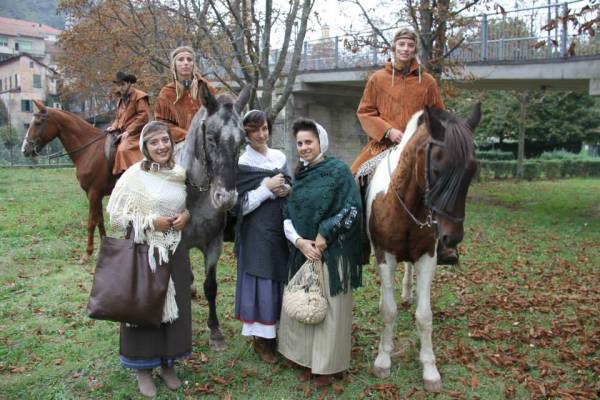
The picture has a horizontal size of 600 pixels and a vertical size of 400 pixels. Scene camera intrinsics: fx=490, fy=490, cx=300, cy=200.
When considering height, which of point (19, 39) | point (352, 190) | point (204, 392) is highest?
point (19, 39)

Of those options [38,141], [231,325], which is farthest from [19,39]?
[231,325]

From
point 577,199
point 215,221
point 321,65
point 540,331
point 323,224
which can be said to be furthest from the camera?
point 321,65

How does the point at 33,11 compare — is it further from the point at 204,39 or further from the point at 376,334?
the point at 376,334

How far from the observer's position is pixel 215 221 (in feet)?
13.7

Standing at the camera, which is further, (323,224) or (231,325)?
(231,325)

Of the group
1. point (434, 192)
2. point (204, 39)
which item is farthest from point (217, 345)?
point (204, 39)

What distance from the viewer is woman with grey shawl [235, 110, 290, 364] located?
385 centimetres

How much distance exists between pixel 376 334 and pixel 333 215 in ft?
5.83

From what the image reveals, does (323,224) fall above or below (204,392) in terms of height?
above

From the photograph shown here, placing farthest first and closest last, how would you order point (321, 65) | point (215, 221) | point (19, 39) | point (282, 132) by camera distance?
point (19, 39) → point (282, 132) → point (321, 65) → point (215, 221)

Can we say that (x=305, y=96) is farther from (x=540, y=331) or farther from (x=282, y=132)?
(x=540, y=331)

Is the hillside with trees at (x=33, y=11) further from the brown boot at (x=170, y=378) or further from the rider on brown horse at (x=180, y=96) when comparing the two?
the brown boot at (x=170, y=378)

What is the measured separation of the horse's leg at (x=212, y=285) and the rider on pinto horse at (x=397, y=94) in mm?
1432

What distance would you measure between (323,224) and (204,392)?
1.57 m
